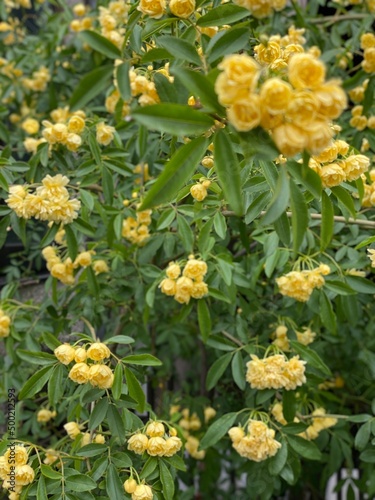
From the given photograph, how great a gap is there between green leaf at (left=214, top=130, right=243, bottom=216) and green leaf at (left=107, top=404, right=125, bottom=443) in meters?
0.54

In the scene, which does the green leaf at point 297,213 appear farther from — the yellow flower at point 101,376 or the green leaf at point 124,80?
the yellow flower at point 101,376

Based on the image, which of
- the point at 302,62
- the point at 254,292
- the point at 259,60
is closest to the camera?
the point at 302,62

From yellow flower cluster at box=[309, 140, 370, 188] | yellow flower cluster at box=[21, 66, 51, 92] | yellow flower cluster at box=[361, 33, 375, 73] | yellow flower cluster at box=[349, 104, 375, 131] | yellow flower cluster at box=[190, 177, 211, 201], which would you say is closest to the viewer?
yellow flower cluster at box=[309, 140, 370, 188]

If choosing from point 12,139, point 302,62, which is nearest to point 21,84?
point 12,139

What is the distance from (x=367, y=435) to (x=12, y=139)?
154cm

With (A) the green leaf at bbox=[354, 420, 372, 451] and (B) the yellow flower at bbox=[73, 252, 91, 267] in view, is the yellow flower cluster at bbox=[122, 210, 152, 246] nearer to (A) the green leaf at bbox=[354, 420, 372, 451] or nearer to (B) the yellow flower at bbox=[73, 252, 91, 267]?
(B) the yellow flower at bbox=[73, 252, 91, 267]

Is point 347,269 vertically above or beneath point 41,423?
above

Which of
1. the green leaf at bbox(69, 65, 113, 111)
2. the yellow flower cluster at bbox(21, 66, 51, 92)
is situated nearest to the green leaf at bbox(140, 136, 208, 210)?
the green leaf at bbox(69, 65, 113, 111)

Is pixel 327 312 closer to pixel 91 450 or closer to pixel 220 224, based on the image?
pixel 220 224

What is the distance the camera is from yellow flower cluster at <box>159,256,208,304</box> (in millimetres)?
1214

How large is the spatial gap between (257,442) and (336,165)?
0.59m

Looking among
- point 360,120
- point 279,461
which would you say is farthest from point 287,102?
point 360,120

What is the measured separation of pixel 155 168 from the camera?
5.18ft

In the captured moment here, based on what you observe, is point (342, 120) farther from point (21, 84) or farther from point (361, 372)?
point (21, 84)
